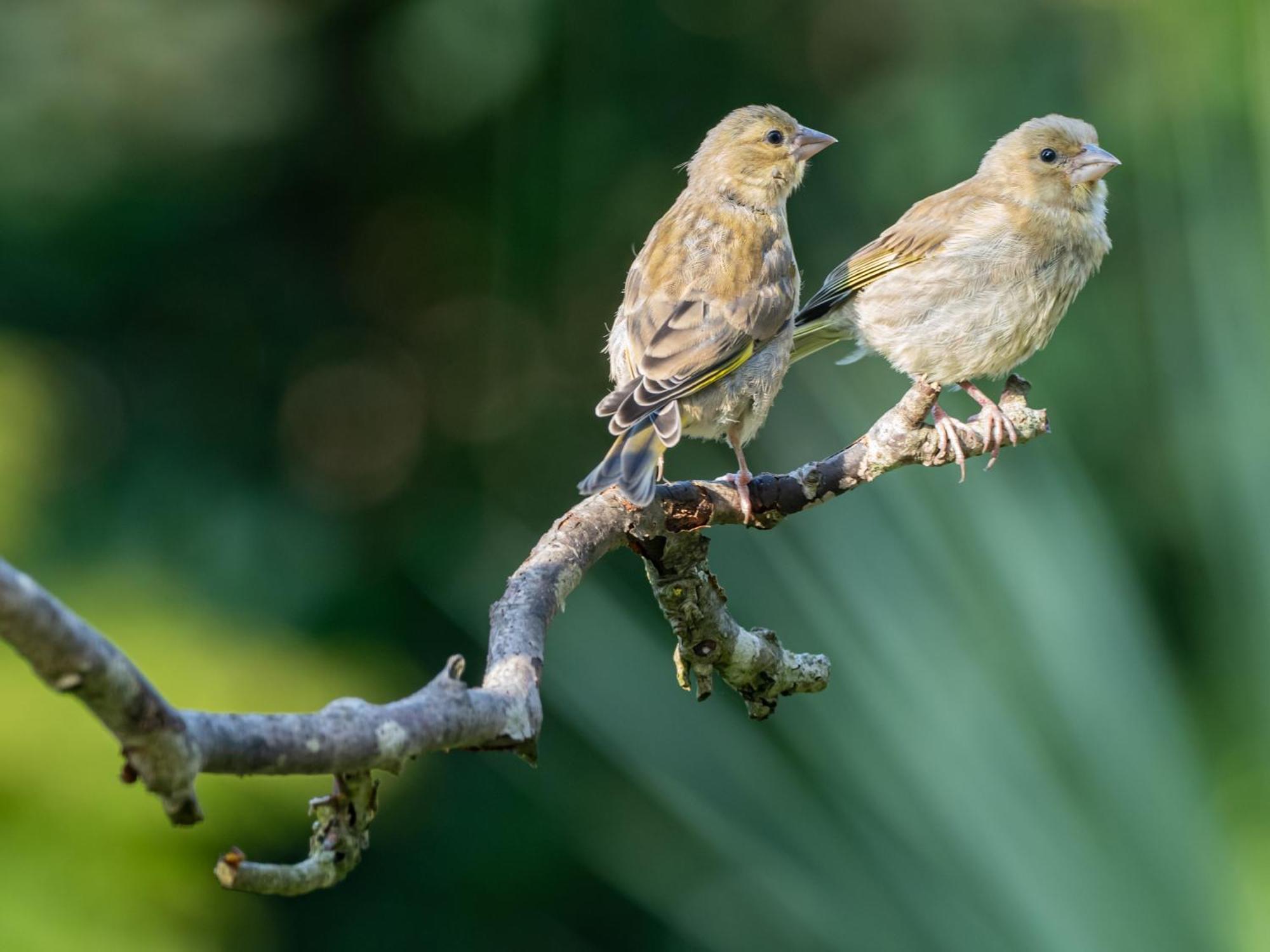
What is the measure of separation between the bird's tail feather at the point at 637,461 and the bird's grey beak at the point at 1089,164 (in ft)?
5.00

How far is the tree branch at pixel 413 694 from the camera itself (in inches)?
48.6

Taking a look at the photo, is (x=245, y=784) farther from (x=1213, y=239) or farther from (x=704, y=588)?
(x=1213, y=239)

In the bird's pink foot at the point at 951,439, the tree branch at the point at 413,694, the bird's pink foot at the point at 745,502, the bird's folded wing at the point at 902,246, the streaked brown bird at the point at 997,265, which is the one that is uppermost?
the bird's folded wing at the point at 902,246

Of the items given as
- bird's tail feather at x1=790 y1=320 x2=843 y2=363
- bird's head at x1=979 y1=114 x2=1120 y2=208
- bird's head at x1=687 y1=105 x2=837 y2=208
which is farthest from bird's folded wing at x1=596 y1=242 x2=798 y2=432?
bird's head at x1=979 y1=114 x2=1120 y2=208

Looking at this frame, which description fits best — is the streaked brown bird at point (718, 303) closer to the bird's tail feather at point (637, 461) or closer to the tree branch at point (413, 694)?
the bird's tail feather at point (637, 461)

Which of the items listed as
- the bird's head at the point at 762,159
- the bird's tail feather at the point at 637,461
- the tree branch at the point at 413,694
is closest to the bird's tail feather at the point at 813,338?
the bird's head at the point at 762,159

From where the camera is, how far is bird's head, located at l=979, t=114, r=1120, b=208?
13.2 feet

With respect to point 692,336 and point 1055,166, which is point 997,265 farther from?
point 692,336

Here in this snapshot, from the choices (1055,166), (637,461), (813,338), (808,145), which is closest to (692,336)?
(637,461)

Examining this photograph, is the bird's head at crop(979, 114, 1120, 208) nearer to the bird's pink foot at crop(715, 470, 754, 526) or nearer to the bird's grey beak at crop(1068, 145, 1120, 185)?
the bird's grey beak at crop(1068, 145, 1120, 185)

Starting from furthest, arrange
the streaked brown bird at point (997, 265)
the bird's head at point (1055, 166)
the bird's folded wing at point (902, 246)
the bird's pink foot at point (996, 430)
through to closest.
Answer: the bird's folded wing at point (902, 246) → the bird's head at point (1055, 166) → the streaked brown bird at point (997, 265) → the bird's pink foot at point (996, 430)

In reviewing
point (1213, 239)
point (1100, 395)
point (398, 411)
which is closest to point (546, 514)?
point (398, 411)

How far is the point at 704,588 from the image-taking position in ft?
8.48

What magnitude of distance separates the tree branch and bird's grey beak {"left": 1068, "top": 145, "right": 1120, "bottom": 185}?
5.01 ft
